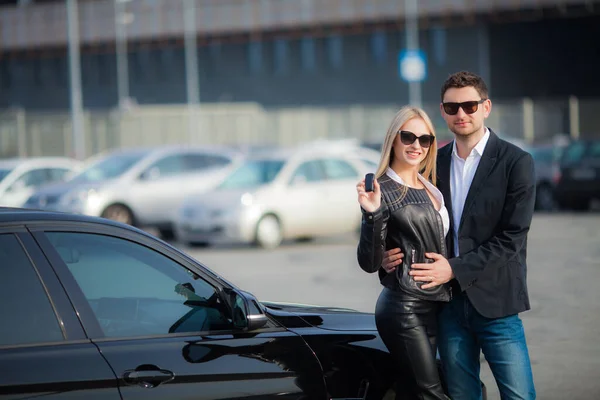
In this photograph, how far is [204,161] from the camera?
69.9 ft

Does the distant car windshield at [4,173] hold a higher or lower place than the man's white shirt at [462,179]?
lower

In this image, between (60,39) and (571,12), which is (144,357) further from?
(60,39)

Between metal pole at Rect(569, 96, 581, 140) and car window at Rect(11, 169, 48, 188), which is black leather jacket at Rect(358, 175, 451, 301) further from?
metal pole at Rect(569, 96, 581, 140)

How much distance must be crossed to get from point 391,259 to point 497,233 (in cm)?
46

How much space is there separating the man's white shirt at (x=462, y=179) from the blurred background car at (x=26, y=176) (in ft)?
58.5

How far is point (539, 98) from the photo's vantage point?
176ft

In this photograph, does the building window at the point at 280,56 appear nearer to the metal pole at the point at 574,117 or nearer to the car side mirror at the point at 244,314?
the metal pole at the point at 574,117

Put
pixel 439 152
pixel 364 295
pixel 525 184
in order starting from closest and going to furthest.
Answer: pixel 525 184
pixel 439 152
pixel 364 295

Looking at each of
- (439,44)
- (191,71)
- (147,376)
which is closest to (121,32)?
(191,71)

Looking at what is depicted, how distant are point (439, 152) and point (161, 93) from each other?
193 feet

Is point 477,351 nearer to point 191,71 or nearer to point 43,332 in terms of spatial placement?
point 43,332

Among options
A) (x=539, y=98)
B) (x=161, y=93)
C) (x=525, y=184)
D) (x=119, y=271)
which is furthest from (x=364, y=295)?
(x=161, y=93)

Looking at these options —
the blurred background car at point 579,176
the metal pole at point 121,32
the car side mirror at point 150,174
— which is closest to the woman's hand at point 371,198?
the car side mirror at point 150,174

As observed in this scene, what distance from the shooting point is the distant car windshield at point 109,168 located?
20.5m
